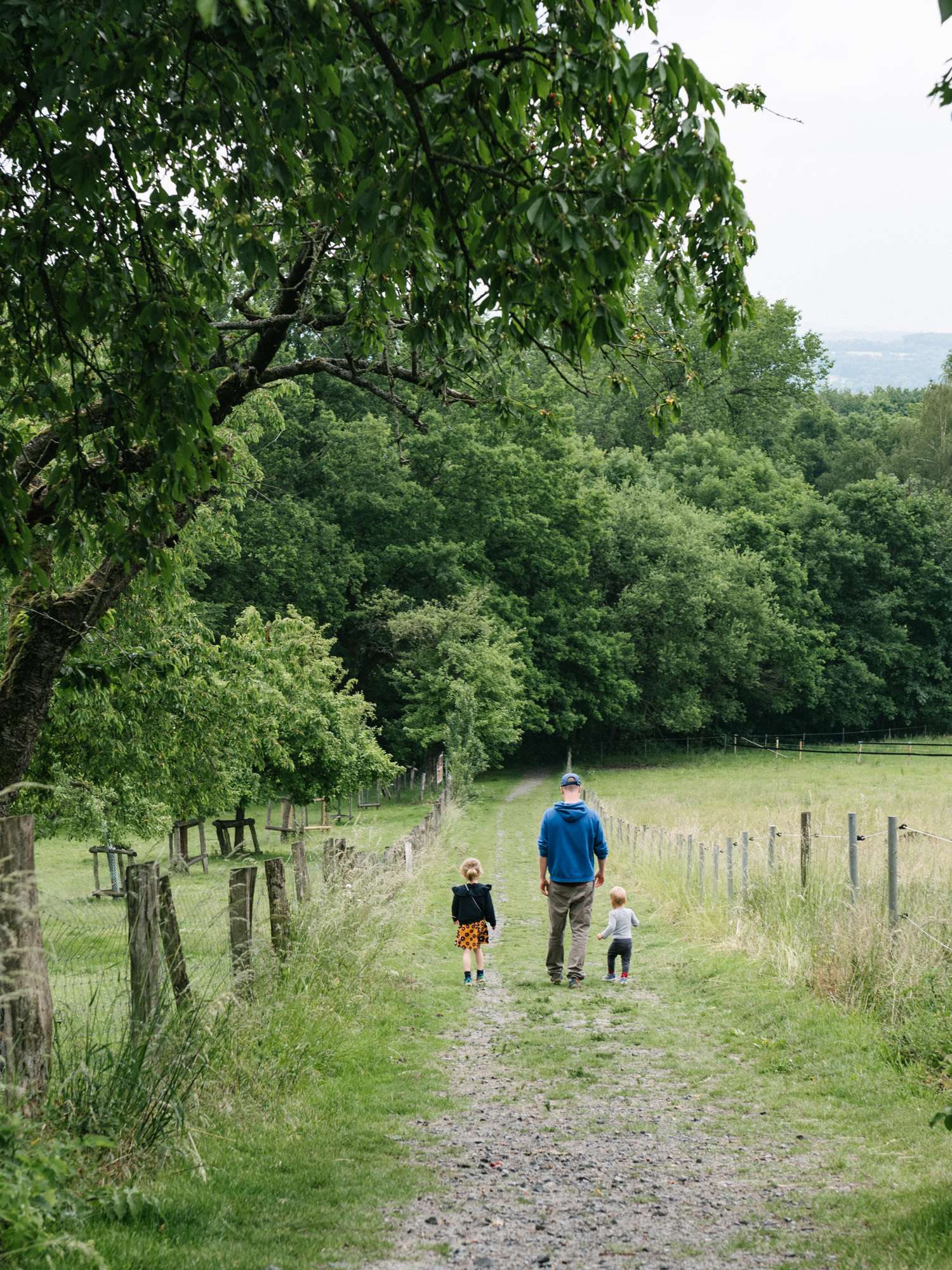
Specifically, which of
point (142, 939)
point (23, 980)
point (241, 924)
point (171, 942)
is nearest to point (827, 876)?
point (241, 924)

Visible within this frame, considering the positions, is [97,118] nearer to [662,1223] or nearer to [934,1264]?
[662,1223]

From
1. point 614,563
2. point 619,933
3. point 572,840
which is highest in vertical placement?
point 614,563

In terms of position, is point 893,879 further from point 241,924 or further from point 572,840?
point 241,924

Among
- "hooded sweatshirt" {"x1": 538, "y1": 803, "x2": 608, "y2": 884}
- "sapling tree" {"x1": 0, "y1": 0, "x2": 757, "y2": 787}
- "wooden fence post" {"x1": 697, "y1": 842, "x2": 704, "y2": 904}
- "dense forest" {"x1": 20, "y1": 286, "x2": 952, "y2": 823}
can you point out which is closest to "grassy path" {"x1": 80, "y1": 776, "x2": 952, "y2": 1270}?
"hooded sweatshirt" {"x1": 538, "y1": 803, "x2": 608, "y2": 884}

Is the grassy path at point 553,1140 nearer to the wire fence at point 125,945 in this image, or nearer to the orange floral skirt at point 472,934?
the wire fence at point 125,945

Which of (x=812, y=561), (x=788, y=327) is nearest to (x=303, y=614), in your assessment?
(x=812, y=561)

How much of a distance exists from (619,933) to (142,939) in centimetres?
700

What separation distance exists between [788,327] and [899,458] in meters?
11.7

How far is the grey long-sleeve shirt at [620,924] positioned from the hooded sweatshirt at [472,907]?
1180 millimetres

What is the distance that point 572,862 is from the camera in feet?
38.3

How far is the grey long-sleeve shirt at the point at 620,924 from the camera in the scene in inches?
472

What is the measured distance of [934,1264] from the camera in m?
4.79

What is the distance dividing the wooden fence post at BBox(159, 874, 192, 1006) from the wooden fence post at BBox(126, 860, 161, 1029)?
0.32 metres

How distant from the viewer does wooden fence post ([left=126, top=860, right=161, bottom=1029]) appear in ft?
19.9
